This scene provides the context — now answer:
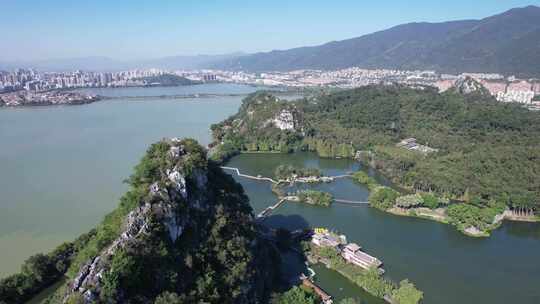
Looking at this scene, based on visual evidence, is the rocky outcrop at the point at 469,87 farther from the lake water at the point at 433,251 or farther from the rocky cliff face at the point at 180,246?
the rocky cliff face at the point at 180,246

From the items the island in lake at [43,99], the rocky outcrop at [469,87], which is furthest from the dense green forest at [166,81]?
the rocky outcrop at [469,87]

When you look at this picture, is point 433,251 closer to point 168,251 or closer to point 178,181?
point 178,181

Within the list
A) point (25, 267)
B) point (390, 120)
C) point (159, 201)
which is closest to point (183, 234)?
point (159, 201)

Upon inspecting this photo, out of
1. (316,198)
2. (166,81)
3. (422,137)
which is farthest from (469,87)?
(166,81)

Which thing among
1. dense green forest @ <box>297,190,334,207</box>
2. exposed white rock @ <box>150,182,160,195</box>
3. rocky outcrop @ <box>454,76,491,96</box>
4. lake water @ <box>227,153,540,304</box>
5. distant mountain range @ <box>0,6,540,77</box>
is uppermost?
distant mountain range @ <box>0,6,540,77</box>

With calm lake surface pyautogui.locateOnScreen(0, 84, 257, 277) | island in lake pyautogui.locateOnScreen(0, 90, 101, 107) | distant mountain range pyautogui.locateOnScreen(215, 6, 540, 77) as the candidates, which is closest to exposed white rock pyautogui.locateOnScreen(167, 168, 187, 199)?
calm lake surface pyautogui.locateOnScreen(0, 84, 257, 277)

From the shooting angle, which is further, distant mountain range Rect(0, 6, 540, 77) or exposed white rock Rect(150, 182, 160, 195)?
distant mountain range Rect(0, 6, 540, 77)

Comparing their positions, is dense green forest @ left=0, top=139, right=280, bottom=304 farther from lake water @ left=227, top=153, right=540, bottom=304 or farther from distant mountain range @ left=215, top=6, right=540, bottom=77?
distant mountain range @ left=215, top=6, right=540, bottom=77

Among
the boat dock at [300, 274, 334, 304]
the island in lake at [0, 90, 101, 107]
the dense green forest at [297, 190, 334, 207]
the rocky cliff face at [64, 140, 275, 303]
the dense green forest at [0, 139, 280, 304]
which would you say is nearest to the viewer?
the rocky cliff face at [64, 140, 275, 303]
